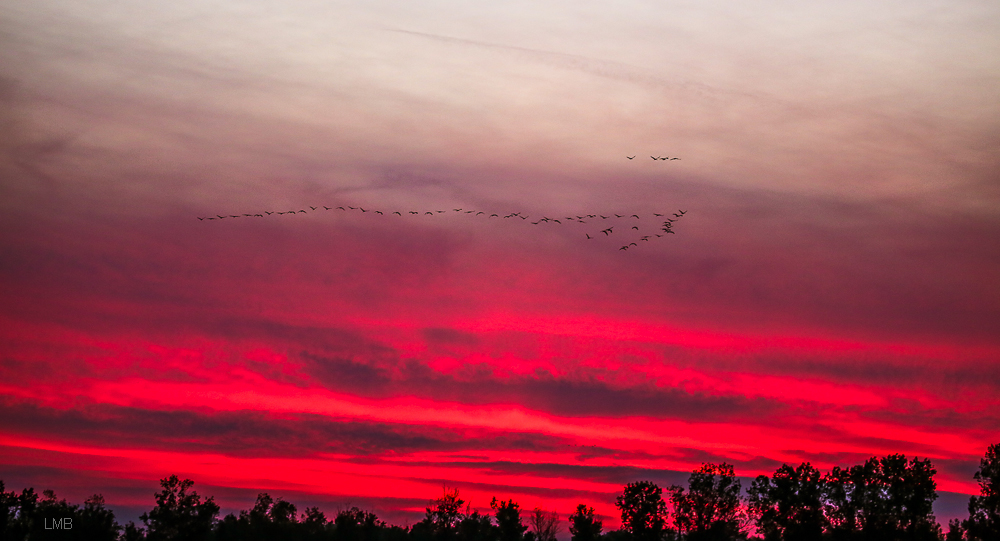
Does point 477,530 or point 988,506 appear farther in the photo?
point 477,530

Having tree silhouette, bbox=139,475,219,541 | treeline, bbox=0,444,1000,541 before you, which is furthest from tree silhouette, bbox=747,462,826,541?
tree silhouette, bbox=139,475,219,541

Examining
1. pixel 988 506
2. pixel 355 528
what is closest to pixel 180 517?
pixel 355 528

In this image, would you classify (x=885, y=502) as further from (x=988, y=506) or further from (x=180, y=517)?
(x=180, y=517)

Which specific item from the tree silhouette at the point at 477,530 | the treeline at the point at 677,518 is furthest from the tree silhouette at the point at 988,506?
the tree silhouette at the point at 477,530

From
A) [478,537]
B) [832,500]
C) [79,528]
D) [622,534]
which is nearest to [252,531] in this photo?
[79,528]

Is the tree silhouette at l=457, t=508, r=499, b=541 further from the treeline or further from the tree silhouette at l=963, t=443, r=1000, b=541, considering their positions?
the tree silhouette at l=963, t=443, r=1000, b=541

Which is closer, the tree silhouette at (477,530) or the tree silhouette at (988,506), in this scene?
the tree silhouette at (988,506)

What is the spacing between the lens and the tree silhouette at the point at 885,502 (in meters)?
134

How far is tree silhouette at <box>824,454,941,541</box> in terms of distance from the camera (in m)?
134

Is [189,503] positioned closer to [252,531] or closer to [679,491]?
[252,531]

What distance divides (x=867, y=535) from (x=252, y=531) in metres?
100.0

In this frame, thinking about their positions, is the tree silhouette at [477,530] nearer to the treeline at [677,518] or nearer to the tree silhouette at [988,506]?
the treeline at [677,518]

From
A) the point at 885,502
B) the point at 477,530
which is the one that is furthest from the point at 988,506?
the point at 477,530

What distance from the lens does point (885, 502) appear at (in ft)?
457
